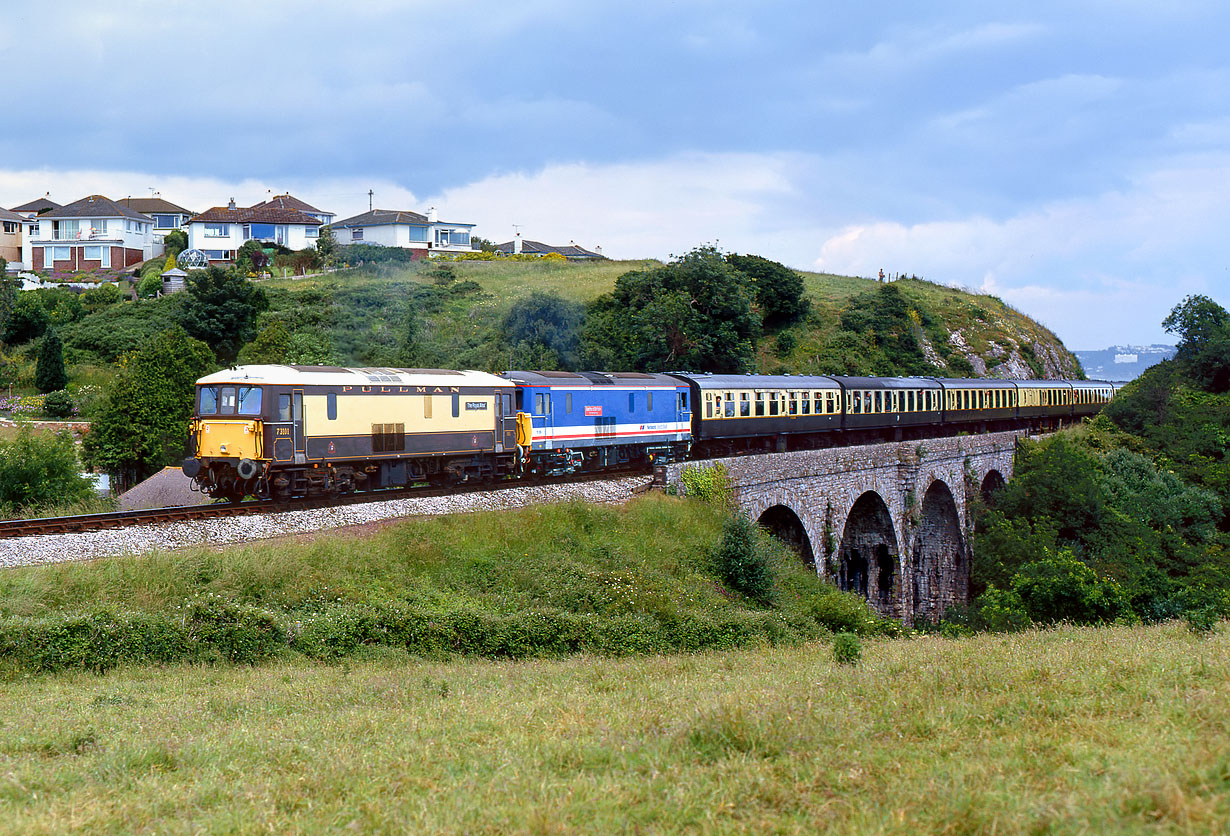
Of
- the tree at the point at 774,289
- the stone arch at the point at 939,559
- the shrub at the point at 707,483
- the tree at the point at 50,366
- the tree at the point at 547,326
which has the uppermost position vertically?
the tree at the point at 774,289

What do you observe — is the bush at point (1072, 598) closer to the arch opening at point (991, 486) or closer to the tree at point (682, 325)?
the arch opening at point (991, 486)

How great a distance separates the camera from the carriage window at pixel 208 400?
19812 mm

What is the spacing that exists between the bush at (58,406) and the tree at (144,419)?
29.0 feet

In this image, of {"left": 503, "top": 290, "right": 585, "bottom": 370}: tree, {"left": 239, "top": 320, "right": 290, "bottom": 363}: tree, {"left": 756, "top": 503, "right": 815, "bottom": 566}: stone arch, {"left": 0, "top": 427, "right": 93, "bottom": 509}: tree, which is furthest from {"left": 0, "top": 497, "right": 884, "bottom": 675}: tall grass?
{"left": 503, "top": 290, "right": 585, "bottom": 370}: tree

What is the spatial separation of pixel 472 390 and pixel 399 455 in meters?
2.70

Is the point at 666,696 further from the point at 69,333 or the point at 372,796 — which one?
the point at 69,333

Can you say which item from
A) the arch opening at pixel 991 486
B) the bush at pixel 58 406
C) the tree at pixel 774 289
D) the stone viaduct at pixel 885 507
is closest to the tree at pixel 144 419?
the bush at pixel 58 406

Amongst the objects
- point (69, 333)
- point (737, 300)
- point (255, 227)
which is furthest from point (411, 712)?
point (255, 227)

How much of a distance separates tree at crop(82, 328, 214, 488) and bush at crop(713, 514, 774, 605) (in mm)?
24219

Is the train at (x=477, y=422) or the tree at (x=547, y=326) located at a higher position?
the tree at (x=547, y=326)

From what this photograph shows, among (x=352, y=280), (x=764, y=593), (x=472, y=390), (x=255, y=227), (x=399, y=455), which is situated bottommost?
(x=764, y=593)

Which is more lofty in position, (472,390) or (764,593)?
(472,390)

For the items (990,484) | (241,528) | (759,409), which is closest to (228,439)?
(241,528)

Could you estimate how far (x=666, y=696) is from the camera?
11438mm
